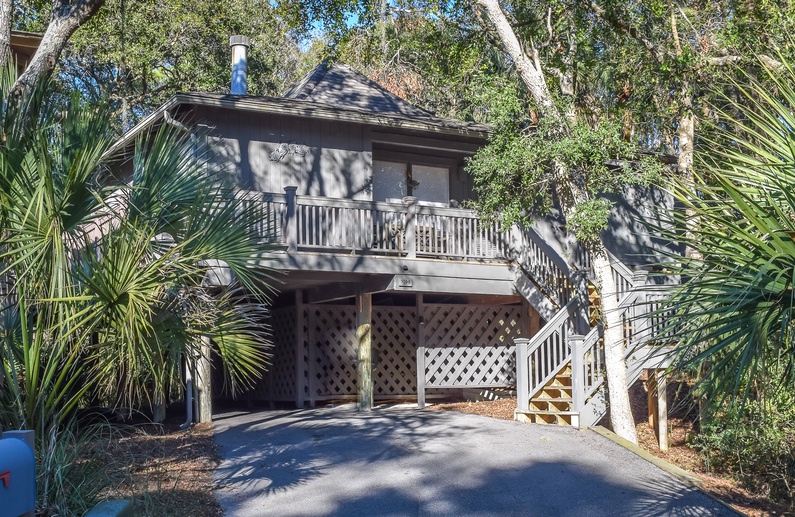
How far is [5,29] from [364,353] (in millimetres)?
8704

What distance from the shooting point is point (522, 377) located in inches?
567

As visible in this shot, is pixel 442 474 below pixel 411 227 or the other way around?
below

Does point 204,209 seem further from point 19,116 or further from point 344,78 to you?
point 344,78

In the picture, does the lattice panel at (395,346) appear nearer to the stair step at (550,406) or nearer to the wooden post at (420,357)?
the wooden post at (420,357)

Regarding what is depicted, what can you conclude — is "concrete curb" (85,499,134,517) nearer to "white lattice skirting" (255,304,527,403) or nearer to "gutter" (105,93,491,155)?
"gutter" (105,93,491,155)

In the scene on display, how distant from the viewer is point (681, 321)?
6.18 meters

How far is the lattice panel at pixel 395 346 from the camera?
18.2 m

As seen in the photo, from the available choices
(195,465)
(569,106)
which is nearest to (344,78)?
(569,106)

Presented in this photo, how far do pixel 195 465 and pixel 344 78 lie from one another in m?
11.5

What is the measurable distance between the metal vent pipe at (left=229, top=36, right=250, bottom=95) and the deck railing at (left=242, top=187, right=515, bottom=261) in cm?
438

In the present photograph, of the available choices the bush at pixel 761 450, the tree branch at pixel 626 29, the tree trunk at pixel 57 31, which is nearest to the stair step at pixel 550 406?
the bush at pixel 761 450

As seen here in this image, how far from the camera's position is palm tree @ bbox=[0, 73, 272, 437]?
695 centimetres

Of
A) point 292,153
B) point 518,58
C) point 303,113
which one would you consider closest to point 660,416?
point 518,58

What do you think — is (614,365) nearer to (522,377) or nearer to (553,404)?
(553,404)
